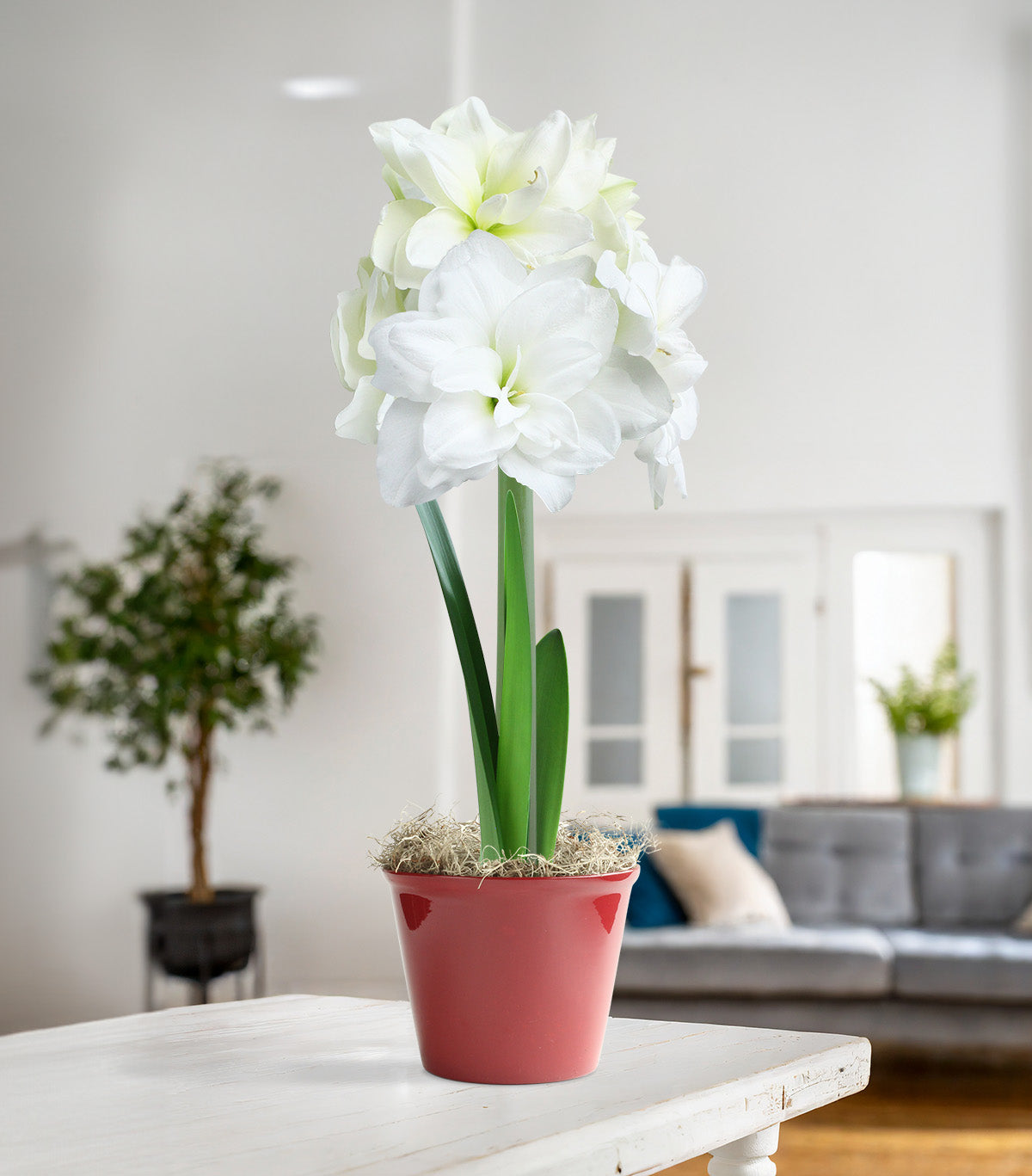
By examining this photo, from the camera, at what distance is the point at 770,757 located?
18.5 ft

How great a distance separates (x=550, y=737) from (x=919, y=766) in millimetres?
4709

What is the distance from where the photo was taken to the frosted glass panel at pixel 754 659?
5.66 metres

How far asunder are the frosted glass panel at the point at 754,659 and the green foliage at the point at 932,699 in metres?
0.44

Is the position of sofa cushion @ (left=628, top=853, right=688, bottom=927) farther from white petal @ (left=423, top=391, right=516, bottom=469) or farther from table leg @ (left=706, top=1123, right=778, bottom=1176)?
white petal @ (left=423, top=391, right=516, bottom=469)

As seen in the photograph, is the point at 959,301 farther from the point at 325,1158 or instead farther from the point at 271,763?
the point at 325,1158

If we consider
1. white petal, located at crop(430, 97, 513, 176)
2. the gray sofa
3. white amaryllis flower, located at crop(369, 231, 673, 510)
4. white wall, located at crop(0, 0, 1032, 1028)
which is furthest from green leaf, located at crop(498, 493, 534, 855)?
white wall, located at crop(0, 0, 1032, 1028)

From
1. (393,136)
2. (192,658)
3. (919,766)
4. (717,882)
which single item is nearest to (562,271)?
(393,136)

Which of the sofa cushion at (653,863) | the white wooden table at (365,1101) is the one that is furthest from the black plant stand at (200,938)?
the white wooden table at (365,1101)

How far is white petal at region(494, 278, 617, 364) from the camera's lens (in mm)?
715

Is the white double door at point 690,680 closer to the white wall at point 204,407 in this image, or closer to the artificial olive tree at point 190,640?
the white wall at point 204,407

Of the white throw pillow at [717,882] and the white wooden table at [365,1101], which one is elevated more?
the white wooden table at [365,1101]

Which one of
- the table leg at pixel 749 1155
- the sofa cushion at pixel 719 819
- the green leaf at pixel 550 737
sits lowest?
the sofa cushion at pixel 719 819

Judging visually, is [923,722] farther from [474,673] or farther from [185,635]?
[474,673]

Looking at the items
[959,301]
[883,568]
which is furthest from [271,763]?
[959,301]
